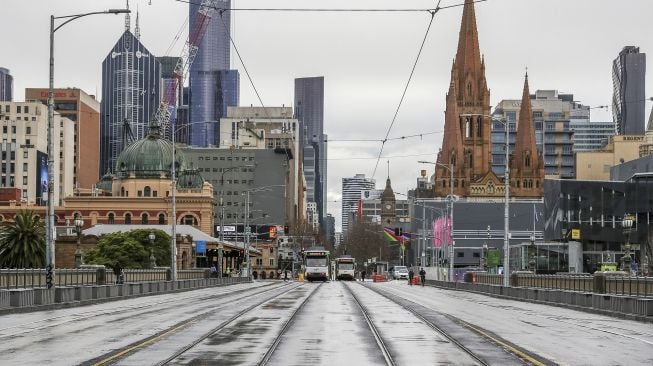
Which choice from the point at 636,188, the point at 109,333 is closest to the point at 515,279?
the point at 109,333

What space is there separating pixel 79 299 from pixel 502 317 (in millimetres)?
19078

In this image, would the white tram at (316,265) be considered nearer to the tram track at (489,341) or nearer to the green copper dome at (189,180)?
the green copper dome at (189,180)

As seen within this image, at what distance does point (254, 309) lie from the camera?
136ft

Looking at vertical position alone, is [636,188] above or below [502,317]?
above

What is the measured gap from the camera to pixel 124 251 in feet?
367

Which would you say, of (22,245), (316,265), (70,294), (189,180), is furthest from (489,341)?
(189,180)

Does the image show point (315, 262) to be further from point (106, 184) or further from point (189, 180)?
point (106, 184)

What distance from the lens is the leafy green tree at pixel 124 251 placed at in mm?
111500

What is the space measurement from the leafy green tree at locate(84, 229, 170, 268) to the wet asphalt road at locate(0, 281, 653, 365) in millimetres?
73924

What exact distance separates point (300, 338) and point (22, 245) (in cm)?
7459

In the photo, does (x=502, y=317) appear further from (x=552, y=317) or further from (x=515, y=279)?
(x=515, y=279)

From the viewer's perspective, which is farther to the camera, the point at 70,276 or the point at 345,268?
the point at 345,268

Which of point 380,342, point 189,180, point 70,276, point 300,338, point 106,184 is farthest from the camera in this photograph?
point 106,184

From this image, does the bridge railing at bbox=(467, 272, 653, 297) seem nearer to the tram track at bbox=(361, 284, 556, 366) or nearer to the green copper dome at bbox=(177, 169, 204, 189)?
the tram track at bbox=(361, 284, 556, 366)
